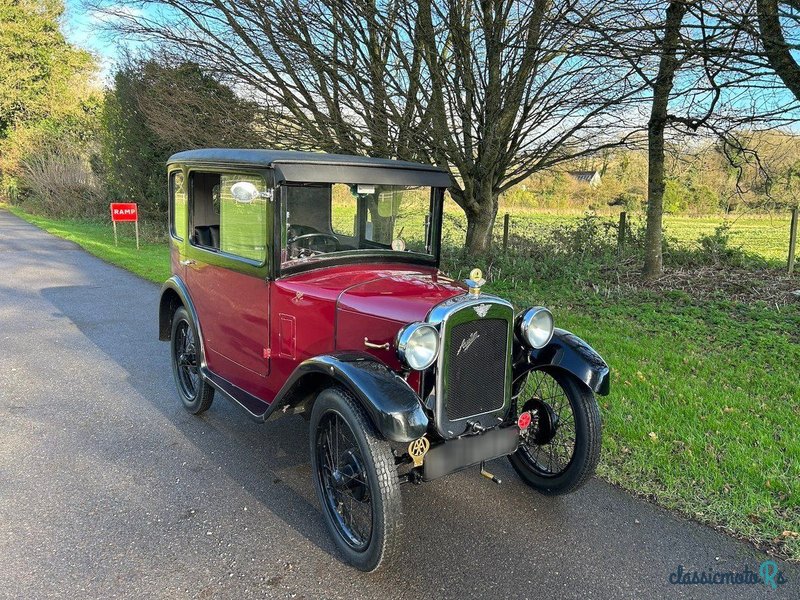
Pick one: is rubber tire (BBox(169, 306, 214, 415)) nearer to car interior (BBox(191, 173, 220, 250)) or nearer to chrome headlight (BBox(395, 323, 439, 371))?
car interior (BBox(191, 173, 220, 250))

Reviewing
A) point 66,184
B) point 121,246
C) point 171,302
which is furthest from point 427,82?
point 66,184

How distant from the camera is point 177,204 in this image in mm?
4578

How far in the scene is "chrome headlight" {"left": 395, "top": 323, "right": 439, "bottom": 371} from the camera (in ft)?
8.66

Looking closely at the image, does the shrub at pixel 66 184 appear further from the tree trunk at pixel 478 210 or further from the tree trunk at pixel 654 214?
the tree trunk at pixel 654 214

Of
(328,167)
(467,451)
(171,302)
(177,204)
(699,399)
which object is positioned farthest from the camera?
(171,302)

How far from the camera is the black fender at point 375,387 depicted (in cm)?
246

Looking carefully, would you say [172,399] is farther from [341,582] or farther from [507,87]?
[507,87]

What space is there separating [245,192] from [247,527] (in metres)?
1.90

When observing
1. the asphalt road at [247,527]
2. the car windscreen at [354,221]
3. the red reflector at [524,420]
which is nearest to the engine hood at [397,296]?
the car windscreen at [354,221]

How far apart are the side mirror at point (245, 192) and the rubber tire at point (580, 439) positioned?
208cm

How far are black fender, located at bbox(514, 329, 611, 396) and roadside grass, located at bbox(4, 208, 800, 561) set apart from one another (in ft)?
2.44

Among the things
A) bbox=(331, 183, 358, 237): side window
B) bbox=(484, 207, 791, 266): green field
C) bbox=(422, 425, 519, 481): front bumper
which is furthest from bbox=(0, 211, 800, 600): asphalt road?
bbox=(484, 207, 791, 266): green field

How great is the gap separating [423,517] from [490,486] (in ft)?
1.80

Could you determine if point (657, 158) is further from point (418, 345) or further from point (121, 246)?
point (121, 246)
